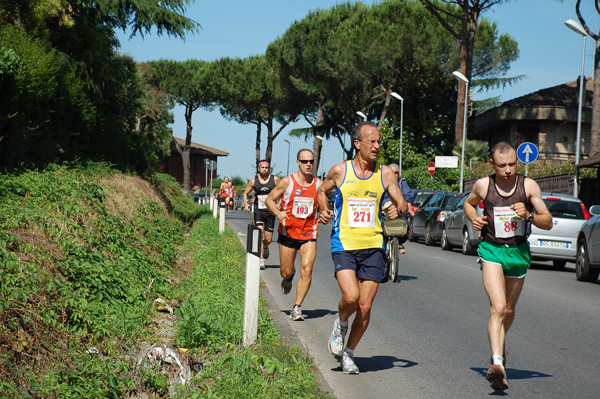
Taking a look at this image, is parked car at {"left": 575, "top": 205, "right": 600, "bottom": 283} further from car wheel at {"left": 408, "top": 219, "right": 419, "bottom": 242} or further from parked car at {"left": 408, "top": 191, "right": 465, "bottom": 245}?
car wheel at {"left": 408, "top": 219, "right": 419, "bottom": 242}

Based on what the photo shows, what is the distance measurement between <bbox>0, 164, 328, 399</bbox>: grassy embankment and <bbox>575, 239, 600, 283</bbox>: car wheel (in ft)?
22.2

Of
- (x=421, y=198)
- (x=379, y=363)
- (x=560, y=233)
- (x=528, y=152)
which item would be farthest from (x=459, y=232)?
(x=379, y=363)

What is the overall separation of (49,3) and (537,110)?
35.0 metres

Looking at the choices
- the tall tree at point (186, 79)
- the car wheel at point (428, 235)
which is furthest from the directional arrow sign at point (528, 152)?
the tall tree at point (186, 79)

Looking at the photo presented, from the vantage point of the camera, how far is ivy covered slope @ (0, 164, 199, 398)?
5.14m

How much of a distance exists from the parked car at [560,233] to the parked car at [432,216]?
17.6 ft

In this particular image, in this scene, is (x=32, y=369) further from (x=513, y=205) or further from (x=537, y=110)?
(x=537, y=110)

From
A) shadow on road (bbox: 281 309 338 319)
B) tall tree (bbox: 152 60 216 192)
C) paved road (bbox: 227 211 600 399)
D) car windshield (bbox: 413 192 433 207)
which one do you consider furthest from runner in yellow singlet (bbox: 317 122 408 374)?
tall tree (bbox: 152 60 216 192)

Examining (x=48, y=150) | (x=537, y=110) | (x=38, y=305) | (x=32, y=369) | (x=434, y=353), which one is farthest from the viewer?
(x=537, y=110)

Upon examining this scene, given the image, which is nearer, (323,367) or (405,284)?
(323,367)

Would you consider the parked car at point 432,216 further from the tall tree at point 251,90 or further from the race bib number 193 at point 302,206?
the tall tree at point 251,90

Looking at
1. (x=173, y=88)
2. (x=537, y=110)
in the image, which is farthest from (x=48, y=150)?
(x=173, y=88)

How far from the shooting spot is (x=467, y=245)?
806 inches

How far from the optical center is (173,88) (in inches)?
2461
